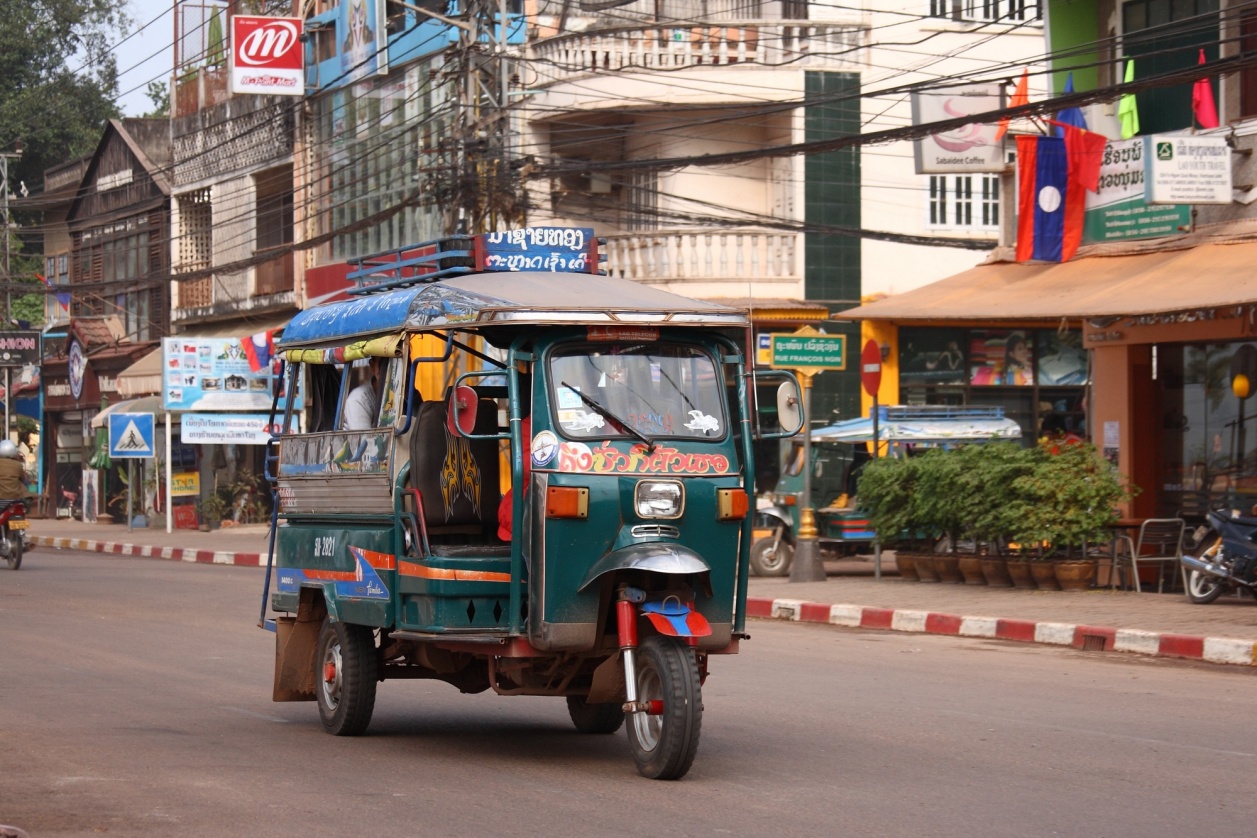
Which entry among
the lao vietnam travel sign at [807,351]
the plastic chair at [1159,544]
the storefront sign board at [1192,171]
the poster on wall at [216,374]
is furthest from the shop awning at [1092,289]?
the poster on wall at [216,374]

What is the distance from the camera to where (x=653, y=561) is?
23.8ft

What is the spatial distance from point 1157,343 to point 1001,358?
841 centimetres

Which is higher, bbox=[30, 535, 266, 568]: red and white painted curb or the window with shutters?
the window with shutters

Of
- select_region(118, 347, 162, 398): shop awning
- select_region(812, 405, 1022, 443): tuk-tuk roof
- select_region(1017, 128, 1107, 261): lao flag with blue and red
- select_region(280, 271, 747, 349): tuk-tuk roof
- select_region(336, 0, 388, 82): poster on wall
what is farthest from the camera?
select_region(118, 347, 162, 398): shop awning

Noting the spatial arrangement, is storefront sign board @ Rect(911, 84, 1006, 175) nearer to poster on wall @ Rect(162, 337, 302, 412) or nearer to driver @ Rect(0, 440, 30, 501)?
driver @ Rect(0, 440, 30, 501)

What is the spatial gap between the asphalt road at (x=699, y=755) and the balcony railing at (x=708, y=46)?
15846 mm

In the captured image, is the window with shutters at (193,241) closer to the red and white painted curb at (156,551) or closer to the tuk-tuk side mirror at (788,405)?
the red and white painted curb at (156,551)

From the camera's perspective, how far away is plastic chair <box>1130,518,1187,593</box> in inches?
672

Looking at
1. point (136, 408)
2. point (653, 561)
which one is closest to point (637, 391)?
point (653, 561)

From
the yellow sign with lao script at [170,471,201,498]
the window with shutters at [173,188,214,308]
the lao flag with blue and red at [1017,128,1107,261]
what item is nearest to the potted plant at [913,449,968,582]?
the lao flag with blue and red at [1017,128,1107,261]

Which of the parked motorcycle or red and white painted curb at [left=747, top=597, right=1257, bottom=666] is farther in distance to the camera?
the parked motorcycle

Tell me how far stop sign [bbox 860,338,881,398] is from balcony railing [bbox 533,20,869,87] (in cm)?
952

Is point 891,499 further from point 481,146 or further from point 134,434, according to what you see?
point 134,434

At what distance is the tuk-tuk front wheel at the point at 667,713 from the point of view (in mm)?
7125
